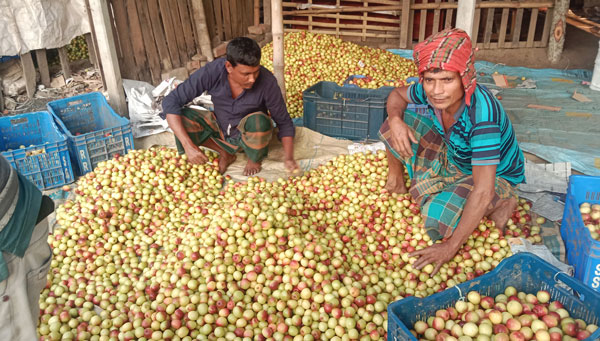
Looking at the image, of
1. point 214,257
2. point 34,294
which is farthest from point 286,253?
point 34,294

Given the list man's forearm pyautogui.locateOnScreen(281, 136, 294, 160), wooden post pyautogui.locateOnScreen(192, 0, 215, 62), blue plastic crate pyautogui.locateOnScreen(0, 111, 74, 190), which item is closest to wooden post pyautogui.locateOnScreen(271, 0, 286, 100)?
man's forearm pyautogui.locateOnScreen(281, 136, 294, 160)

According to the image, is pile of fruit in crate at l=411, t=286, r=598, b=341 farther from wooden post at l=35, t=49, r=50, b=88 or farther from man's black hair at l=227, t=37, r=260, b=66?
wooden post at l=35, t=49, r=50, b=88

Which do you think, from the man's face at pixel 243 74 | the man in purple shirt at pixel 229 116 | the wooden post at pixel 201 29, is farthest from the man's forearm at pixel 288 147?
the wooden post at pixel 201 29

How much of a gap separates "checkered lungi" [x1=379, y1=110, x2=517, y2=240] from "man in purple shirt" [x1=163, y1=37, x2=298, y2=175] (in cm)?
112

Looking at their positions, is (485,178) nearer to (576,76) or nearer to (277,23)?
(277,23)

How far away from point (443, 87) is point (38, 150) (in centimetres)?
349

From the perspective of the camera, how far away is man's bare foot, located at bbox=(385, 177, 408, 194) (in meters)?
3.82

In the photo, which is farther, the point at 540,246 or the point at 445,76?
the point at 540,246

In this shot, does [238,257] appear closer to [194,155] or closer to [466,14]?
[194,155]

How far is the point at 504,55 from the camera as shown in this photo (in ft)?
26.5

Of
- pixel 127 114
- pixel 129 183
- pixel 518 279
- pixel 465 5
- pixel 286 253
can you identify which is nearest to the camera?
pixel 518 279

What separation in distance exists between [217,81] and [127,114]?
6.27ft

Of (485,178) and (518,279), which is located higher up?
(485,178)

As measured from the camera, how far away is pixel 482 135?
269cm
